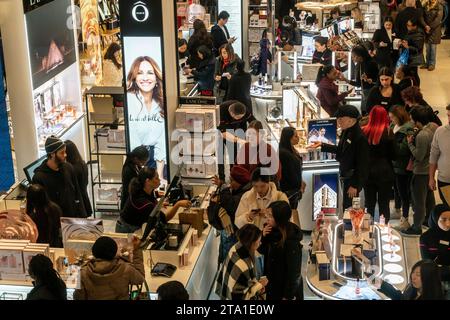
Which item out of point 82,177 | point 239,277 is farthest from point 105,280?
point 82,177

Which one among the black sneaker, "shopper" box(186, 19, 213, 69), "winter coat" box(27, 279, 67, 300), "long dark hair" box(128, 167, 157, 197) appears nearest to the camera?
"winter coat" box(27, 279, 67, 300)

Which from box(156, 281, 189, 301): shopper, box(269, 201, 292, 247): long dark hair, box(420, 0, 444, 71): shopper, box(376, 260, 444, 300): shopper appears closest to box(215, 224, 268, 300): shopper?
box(269, 201, 292, 247): long dark hair

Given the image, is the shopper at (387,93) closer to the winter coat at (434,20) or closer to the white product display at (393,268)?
the white product display at (393,268)

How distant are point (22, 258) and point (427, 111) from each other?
4323mm

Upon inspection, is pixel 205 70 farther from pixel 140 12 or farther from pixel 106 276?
pixel 106 276

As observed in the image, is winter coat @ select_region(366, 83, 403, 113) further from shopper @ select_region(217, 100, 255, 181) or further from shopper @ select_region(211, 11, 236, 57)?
shopper @ select_region(211, 11, 236, 57)

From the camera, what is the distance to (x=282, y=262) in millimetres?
5879

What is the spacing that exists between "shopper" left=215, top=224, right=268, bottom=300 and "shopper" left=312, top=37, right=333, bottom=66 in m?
7.03

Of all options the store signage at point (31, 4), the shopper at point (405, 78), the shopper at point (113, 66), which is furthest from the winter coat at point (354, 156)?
the shopper at point (113, 66)

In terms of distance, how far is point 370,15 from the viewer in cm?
1551

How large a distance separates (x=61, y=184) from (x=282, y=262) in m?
2.44

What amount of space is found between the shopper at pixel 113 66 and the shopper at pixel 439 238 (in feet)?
26.8

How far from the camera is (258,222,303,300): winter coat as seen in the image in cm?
586

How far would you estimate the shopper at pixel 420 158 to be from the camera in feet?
26.2
